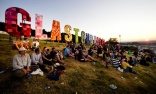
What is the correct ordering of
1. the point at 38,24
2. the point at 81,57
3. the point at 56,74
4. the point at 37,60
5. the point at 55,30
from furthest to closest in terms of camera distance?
the point at 55,30 → the point at 38,24 → the point at 81,57 → the point at 37,60 → the point at 56,74

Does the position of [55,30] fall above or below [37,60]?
above

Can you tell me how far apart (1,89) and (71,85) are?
3941 mm

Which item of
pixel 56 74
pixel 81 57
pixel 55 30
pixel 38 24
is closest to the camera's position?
pixel 56 74

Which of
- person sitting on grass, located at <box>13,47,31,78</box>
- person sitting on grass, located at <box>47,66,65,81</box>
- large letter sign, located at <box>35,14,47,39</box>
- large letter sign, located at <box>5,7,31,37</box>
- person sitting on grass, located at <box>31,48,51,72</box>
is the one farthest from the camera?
large letter sign, located at <box>35,14,47,39</box>

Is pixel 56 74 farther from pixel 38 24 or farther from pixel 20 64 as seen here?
pixel 38 24

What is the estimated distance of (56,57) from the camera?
38.0ft

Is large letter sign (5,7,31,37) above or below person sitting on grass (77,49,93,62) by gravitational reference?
above

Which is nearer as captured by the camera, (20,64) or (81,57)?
(20,64)

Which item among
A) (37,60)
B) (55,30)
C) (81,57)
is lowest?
(81,57)

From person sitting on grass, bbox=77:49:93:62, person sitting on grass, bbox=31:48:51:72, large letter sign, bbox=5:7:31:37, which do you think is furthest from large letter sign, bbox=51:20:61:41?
person sitting on grass, bbox=31:48:51:72

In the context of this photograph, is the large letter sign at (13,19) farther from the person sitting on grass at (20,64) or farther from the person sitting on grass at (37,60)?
the person sitting on grass at (20,64)

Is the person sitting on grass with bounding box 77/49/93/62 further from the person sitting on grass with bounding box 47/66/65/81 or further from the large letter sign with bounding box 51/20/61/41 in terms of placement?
the large letter sign with bounding box 51/20/61/41

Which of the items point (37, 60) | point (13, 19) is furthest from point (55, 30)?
point (37, 60)

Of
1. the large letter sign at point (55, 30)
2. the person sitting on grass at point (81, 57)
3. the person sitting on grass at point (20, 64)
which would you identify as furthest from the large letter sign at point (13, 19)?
the person sitting on grass at point (20, 64)
